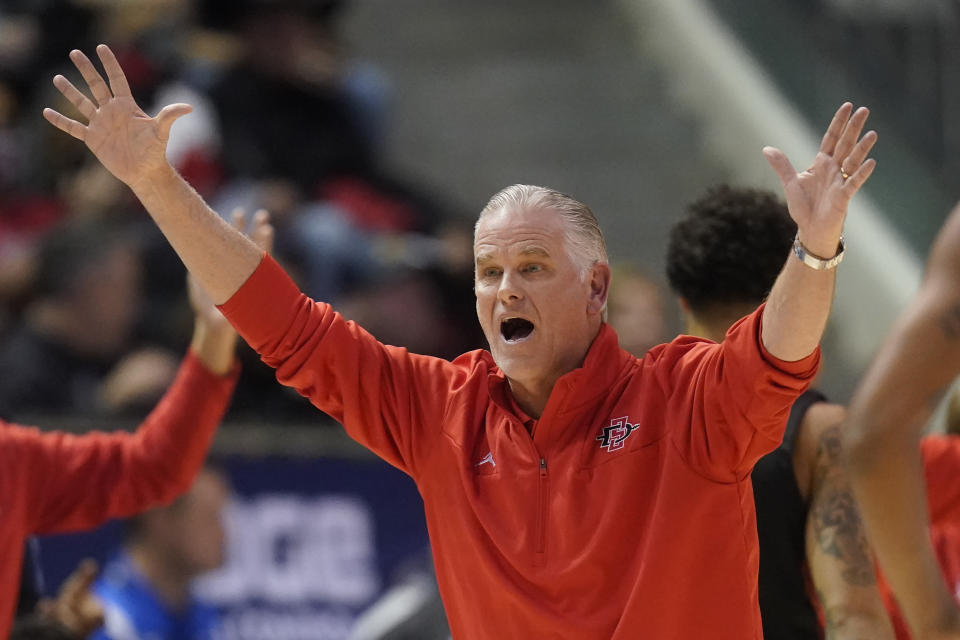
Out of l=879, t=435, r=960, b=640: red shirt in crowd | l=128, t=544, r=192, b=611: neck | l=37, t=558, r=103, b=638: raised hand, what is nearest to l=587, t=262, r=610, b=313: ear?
l=879, t=435, r=960, b=640: red shirt in crowd

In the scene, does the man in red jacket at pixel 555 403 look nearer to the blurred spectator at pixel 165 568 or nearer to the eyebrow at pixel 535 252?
the eyebrow at pixel 535 252

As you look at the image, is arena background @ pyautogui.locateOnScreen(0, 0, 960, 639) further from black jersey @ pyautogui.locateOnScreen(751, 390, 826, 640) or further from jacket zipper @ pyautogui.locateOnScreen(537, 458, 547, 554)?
jacket zipper @ pyautogui.locateOnScreen(537, 458, 547, 554)

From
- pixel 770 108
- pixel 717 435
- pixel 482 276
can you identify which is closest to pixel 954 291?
pixel 717 435

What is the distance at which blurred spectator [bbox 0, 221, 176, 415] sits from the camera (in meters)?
6.90

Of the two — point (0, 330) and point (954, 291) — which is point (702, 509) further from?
point (0, 330)

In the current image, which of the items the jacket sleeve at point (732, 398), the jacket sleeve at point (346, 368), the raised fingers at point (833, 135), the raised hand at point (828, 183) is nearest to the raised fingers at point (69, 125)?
the jacket sleeve at point (346, 368)

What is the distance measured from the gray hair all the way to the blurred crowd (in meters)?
3.82

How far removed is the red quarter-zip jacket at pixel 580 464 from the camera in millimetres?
2984

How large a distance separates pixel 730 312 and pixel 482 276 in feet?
2.52

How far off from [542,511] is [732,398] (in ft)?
1.60

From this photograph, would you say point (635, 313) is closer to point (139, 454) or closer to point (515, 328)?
point (139, 454)

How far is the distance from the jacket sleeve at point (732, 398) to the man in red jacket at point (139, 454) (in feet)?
5.58

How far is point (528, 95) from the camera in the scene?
31.7ft

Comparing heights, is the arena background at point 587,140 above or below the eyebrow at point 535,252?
above
